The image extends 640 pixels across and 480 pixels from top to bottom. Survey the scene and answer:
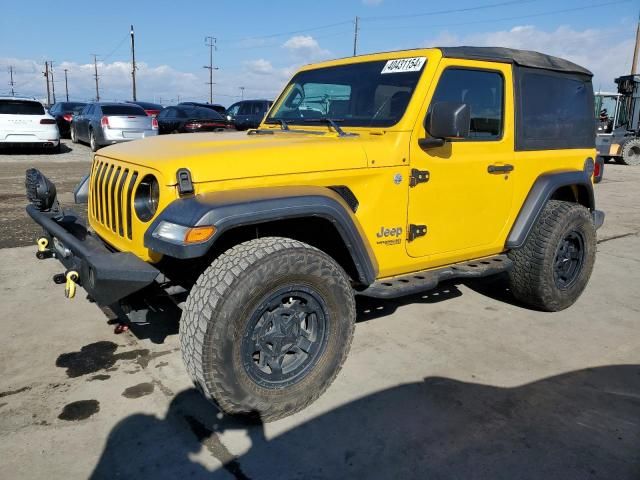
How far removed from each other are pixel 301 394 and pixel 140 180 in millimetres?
1403

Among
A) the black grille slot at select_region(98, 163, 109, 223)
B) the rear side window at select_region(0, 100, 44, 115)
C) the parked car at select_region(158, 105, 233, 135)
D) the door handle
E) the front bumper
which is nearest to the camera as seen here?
the front bumper

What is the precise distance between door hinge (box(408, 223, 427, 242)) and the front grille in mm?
1621

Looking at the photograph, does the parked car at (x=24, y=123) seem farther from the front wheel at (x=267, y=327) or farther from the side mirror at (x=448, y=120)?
the side mirror at (x=448, y=120)

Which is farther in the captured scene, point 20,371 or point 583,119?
point 583,119

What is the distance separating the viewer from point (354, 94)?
3.63 m

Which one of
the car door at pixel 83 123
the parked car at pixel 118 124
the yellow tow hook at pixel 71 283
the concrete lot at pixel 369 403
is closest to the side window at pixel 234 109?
the parked car at pixel 118 124

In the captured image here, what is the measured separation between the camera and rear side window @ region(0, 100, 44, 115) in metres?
13.4

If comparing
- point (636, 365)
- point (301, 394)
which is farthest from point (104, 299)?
point (636, 365)

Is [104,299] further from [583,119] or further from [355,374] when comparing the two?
[583,119]

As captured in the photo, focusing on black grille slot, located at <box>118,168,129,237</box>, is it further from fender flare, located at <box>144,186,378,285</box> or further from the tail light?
the tail light

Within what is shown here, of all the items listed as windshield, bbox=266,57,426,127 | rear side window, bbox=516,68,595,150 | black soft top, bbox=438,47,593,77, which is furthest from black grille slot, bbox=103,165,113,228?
rear side window, bbox=516,68,595,150

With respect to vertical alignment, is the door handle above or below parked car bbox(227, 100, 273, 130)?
below

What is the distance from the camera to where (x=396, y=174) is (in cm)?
311

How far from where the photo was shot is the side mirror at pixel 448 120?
299 cm
